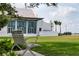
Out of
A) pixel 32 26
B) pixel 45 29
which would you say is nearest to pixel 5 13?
pixel 32 26

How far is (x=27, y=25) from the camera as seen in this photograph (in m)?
5.40

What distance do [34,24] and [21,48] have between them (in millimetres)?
391

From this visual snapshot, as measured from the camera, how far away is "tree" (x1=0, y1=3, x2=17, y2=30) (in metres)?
5.40

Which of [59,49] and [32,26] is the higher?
[32,26]

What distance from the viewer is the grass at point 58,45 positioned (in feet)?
17.6

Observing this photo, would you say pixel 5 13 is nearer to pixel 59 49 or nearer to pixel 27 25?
pixel 27 25

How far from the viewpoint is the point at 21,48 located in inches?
214

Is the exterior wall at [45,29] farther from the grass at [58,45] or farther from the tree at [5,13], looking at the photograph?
the tree at [5,13]

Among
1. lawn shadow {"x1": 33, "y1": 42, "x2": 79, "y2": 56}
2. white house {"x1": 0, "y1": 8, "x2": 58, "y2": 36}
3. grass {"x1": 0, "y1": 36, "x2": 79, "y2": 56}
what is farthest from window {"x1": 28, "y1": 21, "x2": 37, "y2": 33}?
lawn shadow {"x1": 33, "y1": 42, "x2": 79, "y2": 56}

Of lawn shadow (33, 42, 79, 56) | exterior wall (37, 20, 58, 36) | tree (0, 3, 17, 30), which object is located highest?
tree (0, 3, 17, 30)

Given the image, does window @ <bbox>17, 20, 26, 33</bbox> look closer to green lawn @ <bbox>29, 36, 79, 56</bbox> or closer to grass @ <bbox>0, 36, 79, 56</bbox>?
grass @ <bbox>0, 36, 79, 56</bbox>

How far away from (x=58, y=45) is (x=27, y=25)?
1.70 ft

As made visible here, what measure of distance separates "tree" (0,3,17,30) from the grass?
A: 41 cm

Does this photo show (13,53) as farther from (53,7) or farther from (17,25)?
(53,7)
